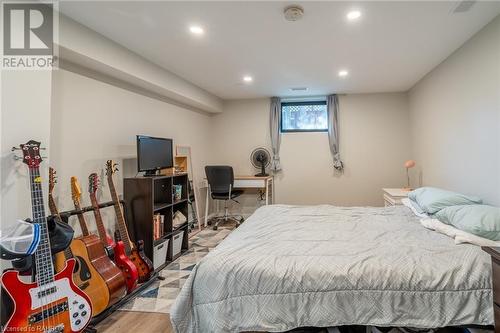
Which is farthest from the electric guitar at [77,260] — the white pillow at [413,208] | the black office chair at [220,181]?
the white pillow at [413,208]

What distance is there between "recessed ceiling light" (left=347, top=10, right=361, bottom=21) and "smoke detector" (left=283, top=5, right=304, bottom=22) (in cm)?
37

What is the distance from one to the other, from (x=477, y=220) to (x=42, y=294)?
2.75m

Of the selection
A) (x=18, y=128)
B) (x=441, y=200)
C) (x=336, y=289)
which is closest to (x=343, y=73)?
(x=441, y=200)

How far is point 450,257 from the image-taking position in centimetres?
148

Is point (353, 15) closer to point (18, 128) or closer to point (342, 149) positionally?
point (18, 128)

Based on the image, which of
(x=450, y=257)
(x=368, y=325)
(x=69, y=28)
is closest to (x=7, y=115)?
(x=69, y=28)

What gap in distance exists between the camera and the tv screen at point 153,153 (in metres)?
2.67

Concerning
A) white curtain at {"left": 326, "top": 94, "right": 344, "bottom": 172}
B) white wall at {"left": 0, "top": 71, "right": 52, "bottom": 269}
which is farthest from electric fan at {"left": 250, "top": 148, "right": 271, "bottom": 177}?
white wall at {"left": 0, "top": 71, "right": 52, "bottom": 269}

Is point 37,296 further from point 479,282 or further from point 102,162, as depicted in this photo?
point 479,282

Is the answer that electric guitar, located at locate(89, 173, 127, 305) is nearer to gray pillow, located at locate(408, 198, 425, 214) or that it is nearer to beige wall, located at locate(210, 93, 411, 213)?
gray pillow, located at locate(408, 198, 425, 214)

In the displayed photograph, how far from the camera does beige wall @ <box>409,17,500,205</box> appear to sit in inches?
83.4

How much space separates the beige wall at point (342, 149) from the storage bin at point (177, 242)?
6.73 feet

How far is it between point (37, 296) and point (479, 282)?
8.04 ft

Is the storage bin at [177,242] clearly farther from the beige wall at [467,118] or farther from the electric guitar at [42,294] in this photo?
the beige wall at [467,118]
